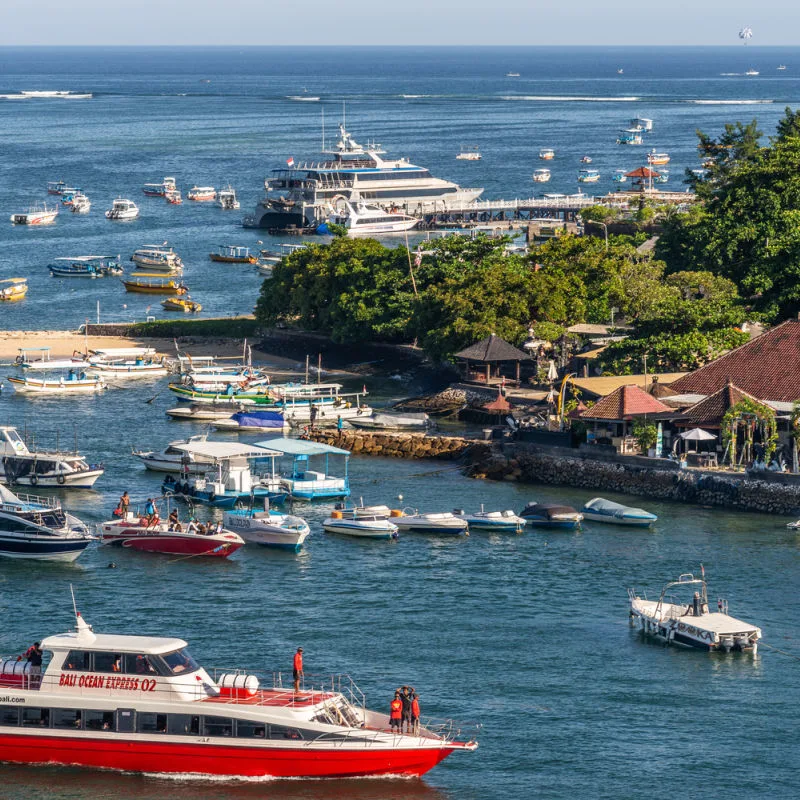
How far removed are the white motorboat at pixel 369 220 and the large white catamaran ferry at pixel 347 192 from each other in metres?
Result: 2.62

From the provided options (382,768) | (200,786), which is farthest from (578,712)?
(200,786)

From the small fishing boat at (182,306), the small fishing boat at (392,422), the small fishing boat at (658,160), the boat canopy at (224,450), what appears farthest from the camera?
the small fishing boat at (658,160)

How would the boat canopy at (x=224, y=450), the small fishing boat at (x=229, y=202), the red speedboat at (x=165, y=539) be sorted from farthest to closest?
the small fishing boat at (x=229, y=202)
the boat canopy at (x=224, y=450)
the red speedboat at (x=165, y=539)

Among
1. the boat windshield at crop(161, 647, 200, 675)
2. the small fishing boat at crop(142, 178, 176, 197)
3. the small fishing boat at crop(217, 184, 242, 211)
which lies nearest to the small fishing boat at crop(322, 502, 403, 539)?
the boat windshield at crop(161, 647, 200, 675)

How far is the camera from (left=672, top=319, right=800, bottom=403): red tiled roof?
64.1m

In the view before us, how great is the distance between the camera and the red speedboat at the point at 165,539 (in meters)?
53.7

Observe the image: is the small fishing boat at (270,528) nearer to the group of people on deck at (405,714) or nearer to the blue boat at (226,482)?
the blue boat at (226,482)

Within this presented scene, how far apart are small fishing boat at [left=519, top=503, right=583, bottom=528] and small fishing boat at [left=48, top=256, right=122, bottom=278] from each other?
222 feet

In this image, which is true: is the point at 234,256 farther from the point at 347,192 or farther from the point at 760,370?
the point at 760,370

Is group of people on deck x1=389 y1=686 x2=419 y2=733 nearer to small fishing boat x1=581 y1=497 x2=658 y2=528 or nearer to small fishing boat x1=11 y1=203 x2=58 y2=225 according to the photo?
small fishing boat x1=581 y1=497 x2=658 y2=528

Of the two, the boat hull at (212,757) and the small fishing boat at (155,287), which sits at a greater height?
the small fishing boat at (155,287)

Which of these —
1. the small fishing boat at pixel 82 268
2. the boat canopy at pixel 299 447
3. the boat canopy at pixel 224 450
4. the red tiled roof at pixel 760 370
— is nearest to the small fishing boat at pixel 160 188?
the small fishing boat at pixel 82 268

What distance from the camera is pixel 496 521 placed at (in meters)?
56.8

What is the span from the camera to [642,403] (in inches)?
2509
